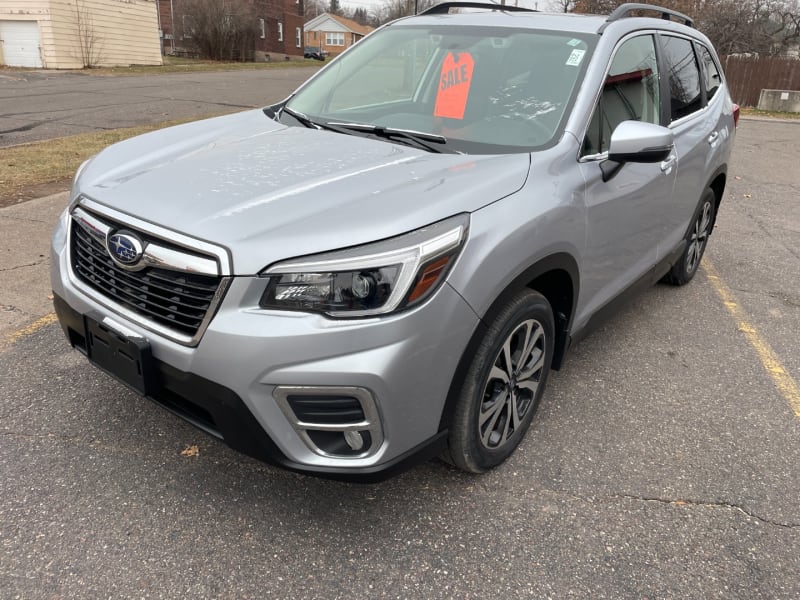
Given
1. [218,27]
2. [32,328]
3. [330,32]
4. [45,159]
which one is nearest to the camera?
[32,328]

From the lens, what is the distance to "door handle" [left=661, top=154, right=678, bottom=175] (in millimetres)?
3393

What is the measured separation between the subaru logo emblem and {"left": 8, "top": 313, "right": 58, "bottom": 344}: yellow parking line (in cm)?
182

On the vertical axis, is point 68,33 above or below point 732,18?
below

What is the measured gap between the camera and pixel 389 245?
6.43 ft

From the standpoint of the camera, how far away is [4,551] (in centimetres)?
216

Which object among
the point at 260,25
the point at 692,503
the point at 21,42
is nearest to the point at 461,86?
the point at 692,503

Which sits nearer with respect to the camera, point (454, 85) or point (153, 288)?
point (153, 288)

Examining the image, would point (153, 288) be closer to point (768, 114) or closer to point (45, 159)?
point (45, 159)

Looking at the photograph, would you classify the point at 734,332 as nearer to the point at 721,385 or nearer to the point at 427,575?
the point at 721,385

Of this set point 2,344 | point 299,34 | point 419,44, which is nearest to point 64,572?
point 2,344

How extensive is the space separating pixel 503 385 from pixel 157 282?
1.35 m

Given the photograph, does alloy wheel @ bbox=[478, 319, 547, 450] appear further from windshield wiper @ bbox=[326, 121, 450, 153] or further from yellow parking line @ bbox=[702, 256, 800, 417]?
yellow parking line @ bbox=[702, 256, 800, 417]

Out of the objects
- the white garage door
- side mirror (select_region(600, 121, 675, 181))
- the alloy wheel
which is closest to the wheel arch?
the alloy wheel

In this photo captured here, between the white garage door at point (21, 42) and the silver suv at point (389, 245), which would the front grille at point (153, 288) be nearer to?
the silver suv at point (389, 245)
